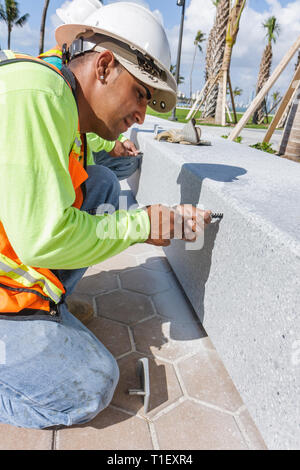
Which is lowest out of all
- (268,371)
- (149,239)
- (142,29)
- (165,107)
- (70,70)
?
(268,371)

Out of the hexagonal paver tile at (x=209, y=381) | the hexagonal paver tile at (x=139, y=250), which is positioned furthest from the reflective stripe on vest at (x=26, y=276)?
the hexagonal paver tile at (x=139, y=250)

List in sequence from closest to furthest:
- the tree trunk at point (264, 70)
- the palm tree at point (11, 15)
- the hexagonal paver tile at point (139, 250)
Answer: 1. the hexagonal paver tile at point (139, 250)
2. the tree trunk at point (264, 70)
3. the palm tree at point (11, 15)

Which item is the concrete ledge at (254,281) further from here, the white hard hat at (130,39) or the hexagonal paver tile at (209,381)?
the white hard hat at (130,39)

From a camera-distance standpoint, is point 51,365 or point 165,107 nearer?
point 51,365

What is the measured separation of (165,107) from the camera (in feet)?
5.35

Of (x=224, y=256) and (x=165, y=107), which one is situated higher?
(x=165, y=107)

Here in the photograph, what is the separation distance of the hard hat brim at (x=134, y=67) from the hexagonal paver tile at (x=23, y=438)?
5.10ft

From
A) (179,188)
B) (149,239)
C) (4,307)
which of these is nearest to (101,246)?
(149,239)

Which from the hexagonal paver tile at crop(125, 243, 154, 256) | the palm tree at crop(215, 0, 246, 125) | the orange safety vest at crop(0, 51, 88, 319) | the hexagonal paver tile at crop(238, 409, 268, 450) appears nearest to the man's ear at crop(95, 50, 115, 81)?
the orange safety vest at crop(0, 51, 88, 319)

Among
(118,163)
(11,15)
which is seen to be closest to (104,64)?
(118,163)

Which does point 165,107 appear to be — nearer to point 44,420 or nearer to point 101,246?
point 101,246

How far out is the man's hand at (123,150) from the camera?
302cm

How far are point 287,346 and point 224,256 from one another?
1.82 feet

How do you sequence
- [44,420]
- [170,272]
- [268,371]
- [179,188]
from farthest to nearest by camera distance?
[170,272], [179,188], [44,420], [268,371]
